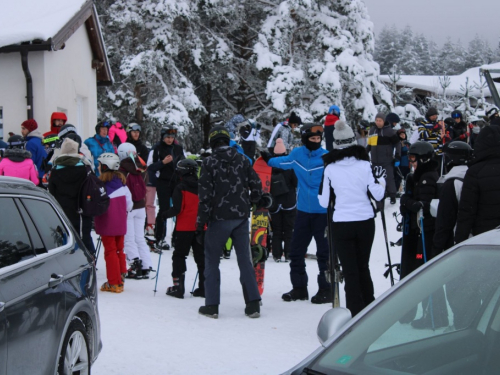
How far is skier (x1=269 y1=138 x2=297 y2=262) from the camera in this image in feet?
35.4

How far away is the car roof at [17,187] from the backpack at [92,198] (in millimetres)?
3618

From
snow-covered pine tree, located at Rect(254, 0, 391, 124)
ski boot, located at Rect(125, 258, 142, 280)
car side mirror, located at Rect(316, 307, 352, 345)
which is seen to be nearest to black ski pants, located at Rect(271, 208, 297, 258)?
ski boot, located at Rect(125, 258, 142, 280)

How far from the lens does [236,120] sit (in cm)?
1517

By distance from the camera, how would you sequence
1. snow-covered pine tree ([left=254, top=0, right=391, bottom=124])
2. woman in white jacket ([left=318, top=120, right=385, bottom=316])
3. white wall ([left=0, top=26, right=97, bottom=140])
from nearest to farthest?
woman in white jacket ([left=318, top=120, right=385, bottom=316])
white wall ([left=0, top=26, right=97, bottom=140])
snow-covered pine tree ([left=254, top=0, right=391, bottom=124])

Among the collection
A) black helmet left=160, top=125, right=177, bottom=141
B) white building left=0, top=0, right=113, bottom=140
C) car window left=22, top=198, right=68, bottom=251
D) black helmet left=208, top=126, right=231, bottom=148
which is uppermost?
white building left=0, top=0, right=113, bottom=140

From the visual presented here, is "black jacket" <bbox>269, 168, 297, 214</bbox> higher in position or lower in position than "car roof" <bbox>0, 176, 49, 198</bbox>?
lower

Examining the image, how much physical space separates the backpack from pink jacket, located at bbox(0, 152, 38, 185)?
4.95ft

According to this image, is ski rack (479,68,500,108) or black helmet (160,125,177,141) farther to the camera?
black helmet (160,125,177,141)

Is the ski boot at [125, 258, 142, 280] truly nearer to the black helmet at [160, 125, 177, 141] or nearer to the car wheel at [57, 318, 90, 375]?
the black helmet at [160, 125, 177, 141]

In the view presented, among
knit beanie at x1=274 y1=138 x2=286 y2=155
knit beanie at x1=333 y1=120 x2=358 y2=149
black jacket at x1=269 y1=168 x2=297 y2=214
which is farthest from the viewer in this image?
black jacket at x1=269 y1=168 x2=297 y2=214

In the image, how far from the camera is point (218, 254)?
7.40 metres

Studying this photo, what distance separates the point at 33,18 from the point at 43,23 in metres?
0.64

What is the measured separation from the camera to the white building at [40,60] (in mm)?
13914

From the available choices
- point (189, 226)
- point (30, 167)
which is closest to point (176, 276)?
point (189, 226)
